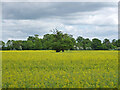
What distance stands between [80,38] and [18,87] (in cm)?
13653

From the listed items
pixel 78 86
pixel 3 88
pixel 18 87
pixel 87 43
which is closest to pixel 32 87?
pixel 18 87

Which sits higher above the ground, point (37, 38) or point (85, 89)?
point (37, 38)

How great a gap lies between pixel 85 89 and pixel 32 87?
119 inches

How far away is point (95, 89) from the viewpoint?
36.7 feet

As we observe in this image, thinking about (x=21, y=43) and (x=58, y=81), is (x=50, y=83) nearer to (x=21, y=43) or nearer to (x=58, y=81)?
(x=58, y=81)

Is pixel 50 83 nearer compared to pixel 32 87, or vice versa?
pixel 32 87

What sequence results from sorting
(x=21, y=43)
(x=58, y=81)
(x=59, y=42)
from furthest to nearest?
(x=21, y=43)
(x=59, y=42)
(x=58, y=81)

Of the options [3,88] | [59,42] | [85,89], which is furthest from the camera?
[59,42]

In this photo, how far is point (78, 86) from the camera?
11.6 meters

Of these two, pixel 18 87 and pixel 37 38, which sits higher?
pixel 37 38

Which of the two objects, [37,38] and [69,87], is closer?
[69,87]

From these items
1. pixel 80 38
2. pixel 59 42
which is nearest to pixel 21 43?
pixel 80 38

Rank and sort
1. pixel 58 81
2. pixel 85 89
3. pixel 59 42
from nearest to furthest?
pixel 85 89
pixel 58 81
pixel 59 42

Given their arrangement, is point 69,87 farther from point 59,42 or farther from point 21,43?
point 21,43
